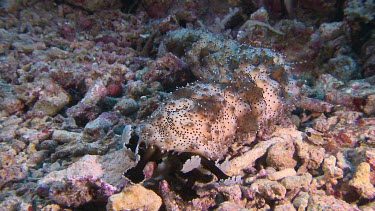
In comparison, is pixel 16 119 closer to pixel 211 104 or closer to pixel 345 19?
pixel 211 104

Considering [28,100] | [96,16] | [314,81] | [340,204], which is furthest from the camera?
[96,16]

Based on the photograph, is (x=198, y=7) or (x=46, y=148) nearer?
(x=46, y=148)

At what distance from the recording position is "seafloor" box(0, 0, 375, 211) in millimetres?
2283

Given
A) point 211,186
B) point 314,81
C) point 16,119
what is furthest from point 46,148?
point 314,81

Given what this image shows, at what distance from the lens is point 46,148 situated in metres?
3.01

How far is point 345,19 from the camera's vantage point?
14.4 feet

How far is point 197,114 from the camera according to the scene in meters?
2.45

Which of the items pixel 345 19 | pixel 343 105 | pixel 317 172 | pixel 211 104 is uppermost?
pixel 345 19

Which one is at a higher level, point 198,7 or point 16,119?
point 198,7

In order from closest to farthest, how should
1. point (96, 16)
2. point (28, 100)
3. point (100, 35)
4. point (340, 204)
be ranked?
point (340, 204) → point (28, 100) → point (100, 35) → point (96, 16)

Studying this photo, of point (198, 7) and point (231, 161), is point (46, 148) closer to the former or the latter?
point (231, 161)

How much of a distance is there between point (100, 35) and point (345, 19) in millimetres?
4589

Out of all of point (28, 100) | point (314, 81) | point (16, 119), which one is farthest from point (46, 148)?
point (314, 81)

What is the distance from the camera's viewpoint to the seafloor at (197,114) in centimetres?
228
